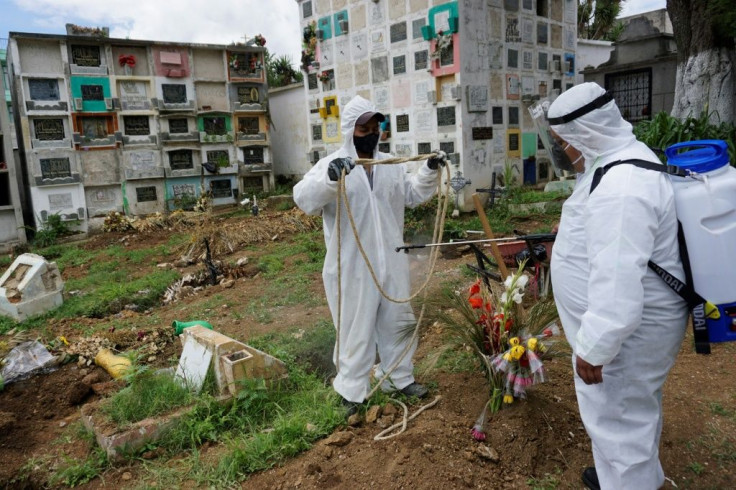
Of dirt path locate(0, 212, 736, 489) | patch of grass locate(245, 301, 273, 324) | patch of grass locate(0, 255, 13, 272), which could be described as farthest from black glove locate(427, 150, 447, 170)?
patch of grass locate(0, 255, 13, 272)

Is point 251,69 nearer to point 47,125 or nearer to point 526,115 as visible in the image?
point 47,125

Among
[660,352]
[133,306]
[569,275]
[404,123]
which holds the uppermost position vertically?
[404,123]

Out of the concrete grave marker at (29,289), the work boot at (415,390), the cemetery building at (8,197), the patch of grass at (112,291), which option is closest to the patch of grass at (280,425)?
the work boot at (415,390)

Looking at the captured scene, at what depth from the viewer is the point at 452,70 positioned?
9.18 meters

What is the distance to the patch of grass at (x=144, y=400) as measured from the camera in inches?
122

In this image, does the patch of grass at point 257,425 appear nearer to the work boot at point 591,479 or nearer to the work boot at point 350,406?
the work boot at point 350,406

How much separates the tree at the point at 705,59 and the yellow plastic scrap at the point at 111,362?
761cm

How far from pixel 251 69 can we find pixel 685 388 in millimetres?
12208

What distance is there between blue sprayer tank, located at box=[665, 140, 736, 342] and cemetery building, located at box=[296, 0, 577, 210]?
289 inches

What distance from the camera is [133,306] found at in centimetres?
627

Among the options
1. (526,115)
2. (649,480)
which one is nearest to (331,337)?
(649,480)

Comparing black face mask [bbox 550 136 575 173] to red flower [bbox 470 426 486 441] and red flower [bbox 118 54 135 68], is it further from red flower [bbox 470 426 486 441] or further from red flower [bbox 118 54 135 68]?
red flower [bbox 118 54 135 68]

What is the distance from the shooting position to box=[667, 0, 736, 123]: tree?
707 centimetres

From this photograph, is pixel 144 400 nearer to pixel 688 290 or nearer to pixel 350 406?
pixel 350 406
